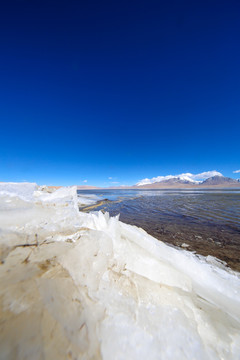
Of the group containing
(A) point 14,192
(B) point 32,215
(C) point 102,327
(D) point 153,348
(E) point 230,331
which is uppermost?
(A) point 14,192

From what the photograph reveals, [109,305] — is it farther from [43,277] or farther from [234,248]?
[234,248]

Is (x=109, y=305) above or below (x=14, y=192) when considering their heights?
below

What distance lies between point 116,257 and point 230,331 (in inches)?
57.4

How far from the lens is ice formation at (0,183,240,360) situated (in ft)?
3.67

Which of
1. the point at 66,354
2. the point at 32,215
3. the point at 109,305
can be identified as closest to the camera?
the point at 66,354

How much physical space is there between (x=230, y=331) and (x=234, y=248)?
4784 millimetres

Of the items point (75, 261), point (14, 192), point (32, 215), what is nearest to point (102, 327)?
point (75, 261)

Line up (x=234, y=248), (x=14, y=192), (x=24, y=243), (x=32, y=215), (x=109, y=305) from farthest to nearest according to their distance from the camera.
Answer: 1. (x=234, y=248)
2. (x=14, y=192)
3. (x=32, y=215)
4. (x=24, y=243)
5. (x=109, y=305)

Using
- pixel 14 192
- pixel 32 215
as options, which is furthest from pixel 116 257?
pixel 14 192

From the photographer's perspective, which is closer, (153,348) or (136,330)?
(153,348)

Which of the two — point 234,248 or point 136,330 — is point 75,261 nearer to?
point 136,330

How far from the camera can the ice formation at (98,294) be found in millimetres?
1120

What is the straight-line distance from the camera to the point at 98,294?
5.12ft

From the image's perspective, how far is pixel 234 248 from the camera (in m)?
5.14
